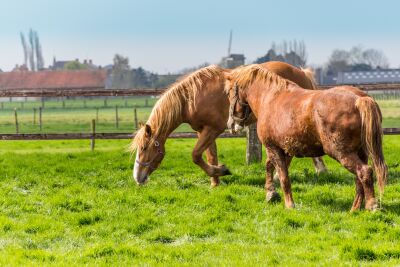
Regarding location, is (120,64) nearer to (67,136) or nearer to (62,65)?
(62,65)

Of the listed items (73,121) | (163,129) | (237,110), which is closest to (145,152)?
(163,129)

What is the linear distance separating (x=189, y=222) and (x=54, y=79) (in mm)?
103611

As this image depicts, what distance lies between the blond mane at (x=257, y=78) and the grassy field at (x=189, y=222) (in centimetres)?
159

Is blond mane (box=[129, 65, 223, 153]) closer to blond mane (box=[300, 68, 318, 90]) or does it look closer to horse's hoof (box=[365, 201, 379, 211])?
blond mane (box=[300, 68, 318, 90])

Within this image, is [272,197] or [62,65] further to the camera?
[62,65]

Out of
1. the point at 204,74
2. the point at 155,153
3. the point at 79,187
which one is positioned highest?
the point at 204,74

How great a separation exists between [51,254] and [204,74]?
4.70 meters

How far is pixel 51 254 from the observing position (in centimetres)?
551

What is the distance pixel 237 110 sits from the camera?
320 inches

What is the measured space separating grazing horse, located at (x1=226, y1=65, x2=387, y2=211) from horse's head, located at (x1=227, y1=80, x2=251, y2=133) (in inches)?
5.0

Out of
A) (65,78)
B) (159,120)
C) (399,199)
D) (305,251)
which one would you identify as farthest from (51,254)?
(65,78)

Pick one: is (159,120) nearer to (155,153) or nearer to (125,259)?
(155,153)

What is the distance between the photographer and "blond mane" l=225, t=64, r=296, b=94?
754 cm

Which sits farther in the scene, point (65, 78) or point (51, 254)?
point (65, 78)
